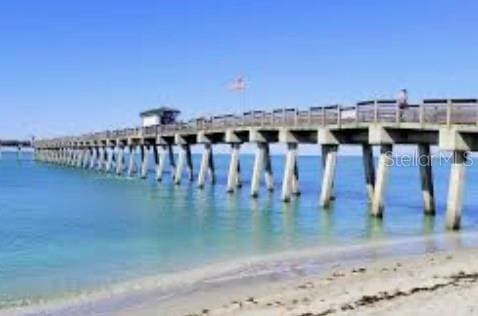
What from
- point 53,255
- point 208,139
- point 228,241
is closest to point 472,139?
point 228,241

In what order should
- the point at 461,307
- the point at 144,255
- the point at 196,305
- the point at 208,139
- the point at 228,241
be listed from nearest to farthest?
the point at 461,307, the point at 196,305, the point at 144,255, the point at 228,241, the point at 208,139

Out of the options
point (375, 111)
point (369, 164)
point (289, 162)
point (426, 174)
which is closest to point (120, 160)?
point (289, 162)

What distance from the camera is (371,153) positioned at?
37750 mm

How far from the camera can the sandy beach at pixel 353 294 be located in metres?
12.6

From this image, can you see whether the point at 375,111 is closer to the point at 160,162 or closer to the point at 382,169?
the point at 382,169

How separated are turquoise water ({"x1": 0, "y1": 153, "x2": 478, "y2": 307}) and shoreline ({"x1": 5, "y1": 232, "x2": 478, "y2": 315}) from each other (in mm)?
825

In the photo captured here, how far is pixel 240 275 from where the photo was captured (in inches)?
738

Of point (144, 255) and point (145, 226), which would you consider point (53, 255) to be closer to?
point (144, 255)

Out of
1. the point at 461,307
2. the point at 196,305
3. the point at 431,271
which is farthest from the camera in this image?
the point at 431,271

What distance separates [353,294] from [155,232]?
617 inches

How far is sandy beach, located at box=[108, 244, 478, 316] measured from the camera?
1257 centimetres

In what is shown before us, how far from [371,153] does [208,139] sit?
60.2 feet

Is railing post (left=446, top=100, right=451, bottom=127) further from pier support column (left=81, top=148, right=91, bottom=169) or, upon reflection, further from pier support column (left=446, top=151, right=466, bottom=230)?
pier support column (left=81, top=148, right=91, bottom=169)

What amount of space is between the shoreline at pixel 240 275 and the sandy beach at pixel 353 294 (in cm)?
12
